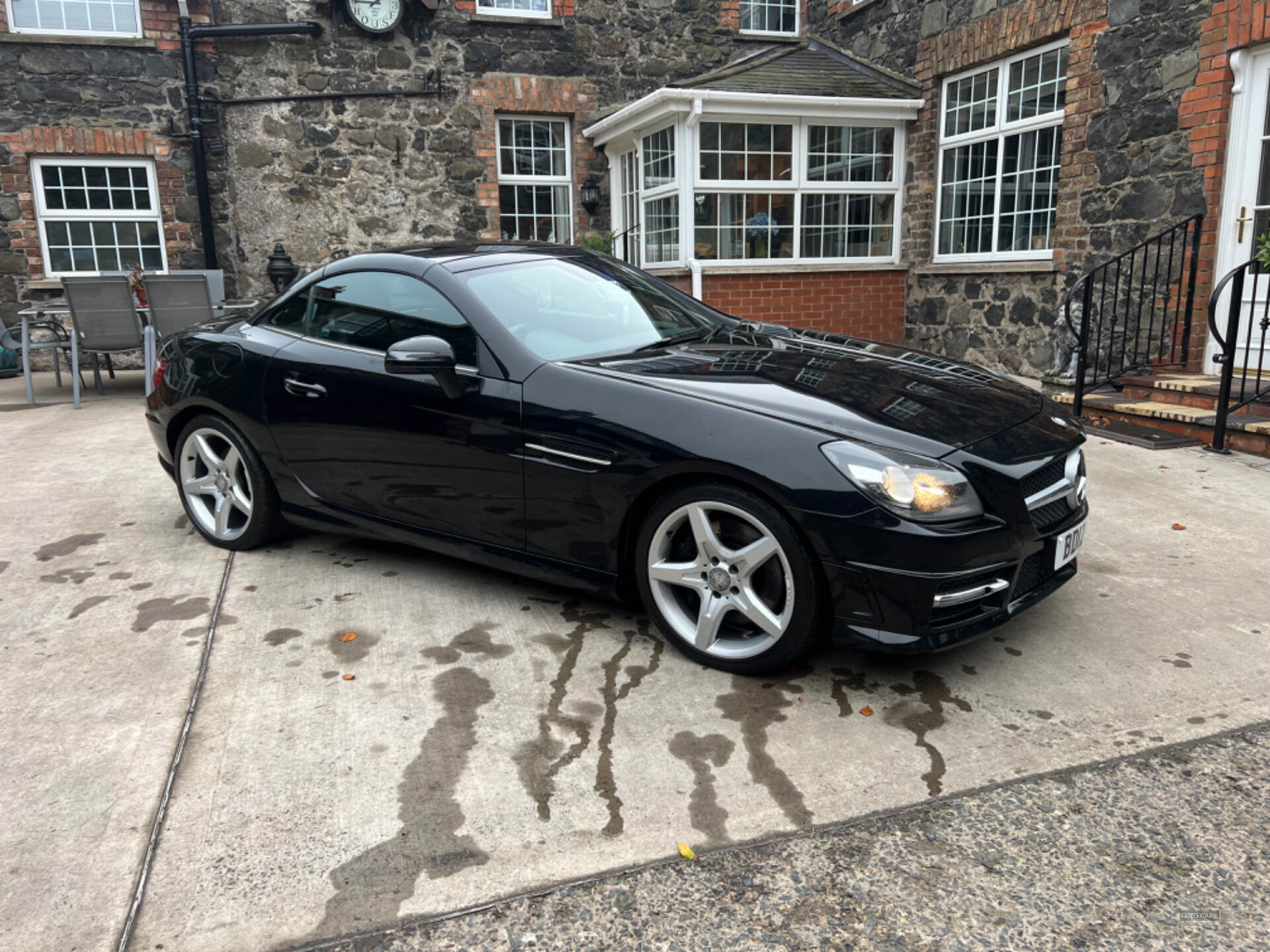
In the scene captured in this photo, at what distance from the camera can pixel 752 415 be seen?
9.23ft

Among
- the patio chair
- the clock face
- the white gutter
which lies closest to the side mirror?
the patio chair

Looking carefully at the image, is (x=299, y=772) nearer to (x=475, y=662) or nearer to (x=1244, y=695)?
(x=475, y=662)

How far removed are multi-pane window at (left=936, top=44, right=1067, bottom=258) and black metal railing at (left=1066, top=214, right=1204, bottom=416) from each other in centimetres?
115

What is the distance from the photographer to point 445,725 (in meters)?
2.70

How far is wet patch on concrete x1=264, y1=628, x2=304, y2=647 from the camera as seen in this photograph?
10.8ft

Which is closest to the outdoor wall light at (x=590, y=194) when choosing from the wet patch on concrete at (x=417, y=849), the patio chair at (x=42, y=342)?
the patio chair at (x=42, y=342)

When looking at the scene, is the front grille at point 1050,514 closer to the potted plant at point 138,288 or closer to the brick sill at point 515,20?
the potted plant at point 138,288

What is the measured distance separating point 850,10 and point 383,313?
34.0 ft

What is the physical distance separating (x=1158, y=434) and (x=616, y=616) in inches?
187

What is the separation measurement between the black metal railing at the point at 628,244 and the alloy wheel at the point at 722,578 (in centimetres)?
882

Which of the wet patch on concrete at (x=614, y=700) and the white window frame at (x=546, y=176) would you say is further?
the white window frame at (x=546, y=176)

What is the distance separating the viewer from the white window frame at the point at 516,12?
11250 mm

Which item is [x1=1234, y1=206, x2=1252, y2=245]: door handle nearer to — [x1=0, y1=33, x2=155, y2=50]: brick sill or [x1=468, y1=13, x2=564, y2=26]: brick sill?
[x1=468, y1=13, x2=564, y2=26]: brick sill

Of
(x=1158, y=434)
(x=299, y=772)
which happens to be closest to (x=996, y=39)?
(x=1158, y=434)
